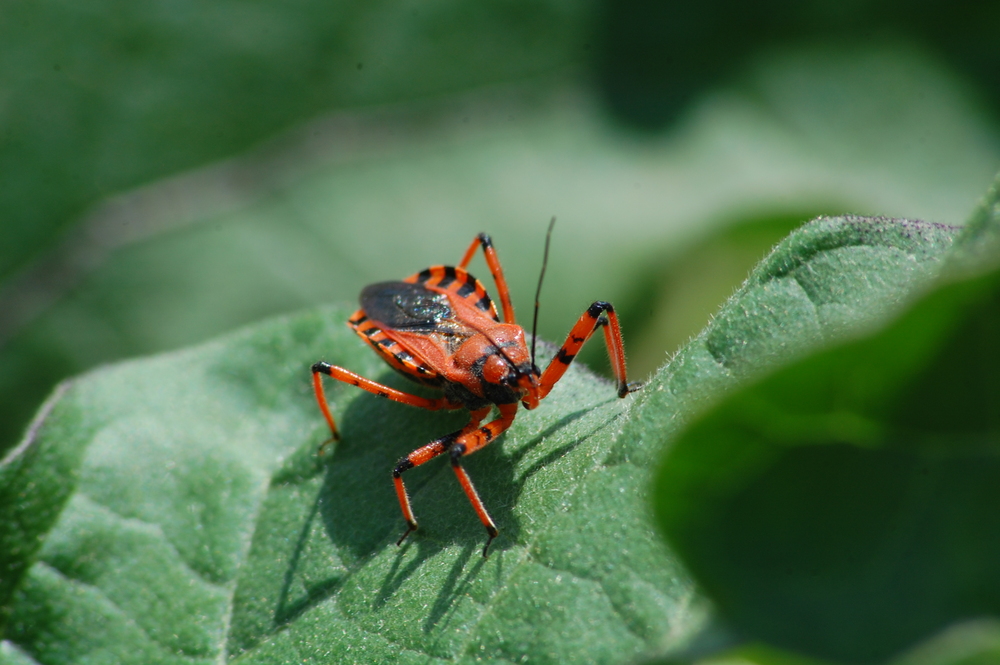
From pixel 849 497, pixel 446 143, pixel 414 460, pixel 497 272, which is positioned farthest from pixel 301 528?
pixel 446 143

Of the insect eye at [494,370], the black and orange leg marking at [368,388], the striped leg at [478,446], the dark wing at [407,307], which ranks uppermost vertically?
the dark wing at [407,307]

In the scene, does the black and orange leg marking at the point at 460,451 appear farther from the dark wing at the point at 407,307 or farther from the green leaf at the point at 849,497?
the green leaf at the point at 849,497

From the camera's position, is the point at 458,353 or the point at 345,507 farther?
the point at 458,353

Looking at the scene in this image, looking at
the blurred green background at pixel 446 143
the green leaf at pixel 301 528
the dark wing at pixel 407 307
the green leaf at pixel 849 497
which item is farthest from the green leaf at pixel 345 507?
the blurred green background at pixel 446 143

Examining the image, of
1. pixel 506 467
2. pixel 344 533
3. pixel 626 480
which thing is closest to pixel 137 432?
pixel 344 533

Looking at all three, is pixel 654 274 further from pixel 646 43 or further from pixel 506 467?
pixel 506 467

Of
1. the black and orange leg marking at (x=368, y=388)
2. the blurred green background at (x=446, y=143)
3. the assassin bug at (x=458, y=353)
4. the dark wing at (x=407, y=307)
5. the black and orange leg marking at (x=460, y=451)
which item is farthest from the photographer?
the blurred green background at (x=446, y=143)

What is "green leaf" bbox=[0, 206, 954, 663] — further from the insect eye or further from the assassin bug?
the insect eye

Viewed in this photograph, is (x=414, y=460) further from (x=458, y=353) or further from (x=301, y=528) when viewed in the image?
(x=458, y=353)
